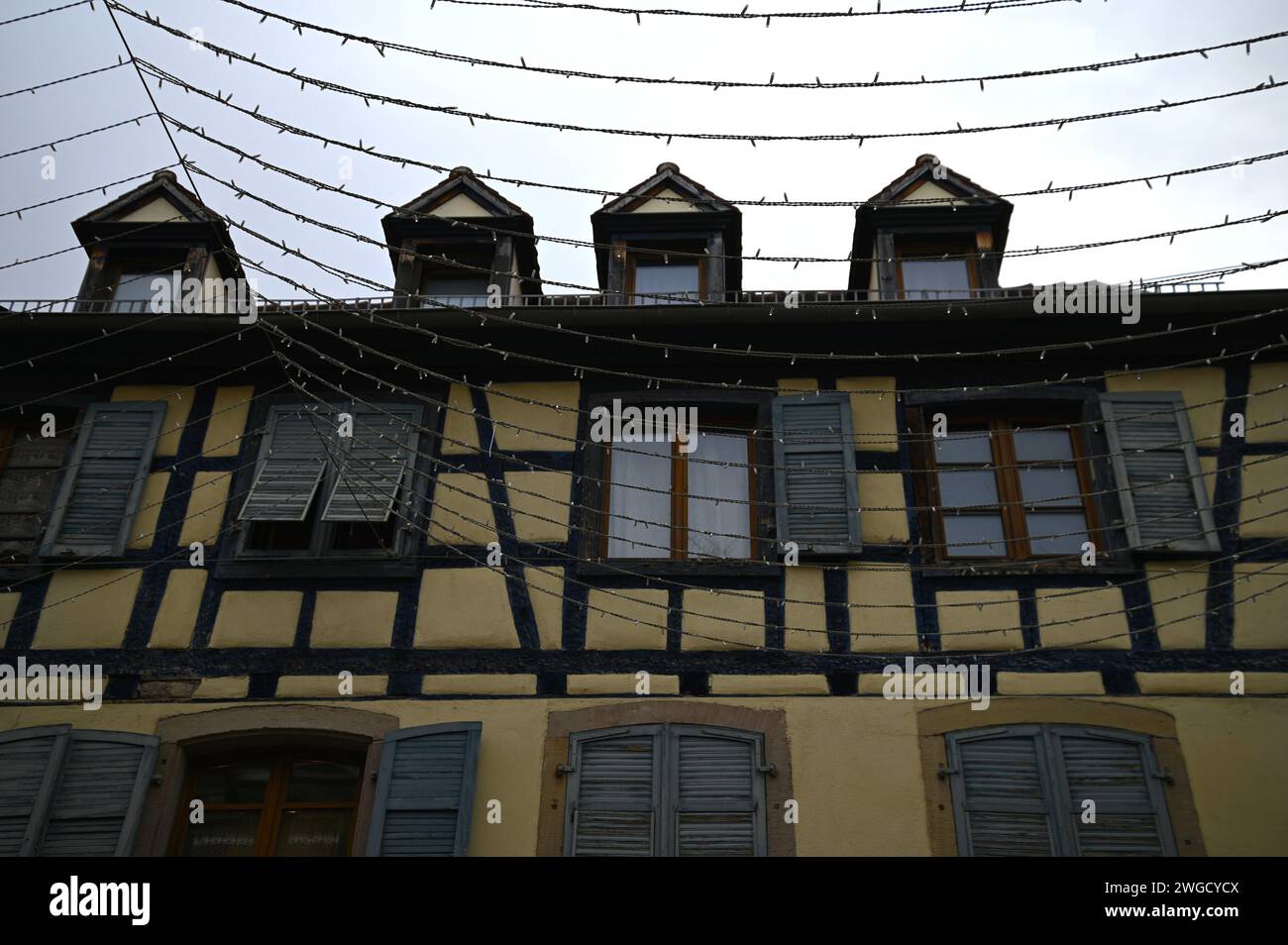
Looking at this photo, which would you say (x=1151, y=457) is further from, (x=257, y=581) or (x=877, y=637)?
(x=257, y=581)

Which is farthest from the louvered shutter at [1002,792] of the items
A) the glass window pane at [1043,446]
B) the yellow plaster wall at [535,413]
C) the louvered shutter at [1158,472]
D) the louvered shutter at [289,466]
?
the louvered shutter at [289,466]

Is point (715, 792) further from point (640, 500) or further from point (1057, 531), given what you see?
point (1057, 531)

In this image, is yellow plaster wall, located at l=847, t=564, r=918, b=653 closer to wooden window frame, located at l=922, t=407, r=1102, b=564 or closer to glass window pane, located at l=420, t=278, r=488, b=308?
wooden window frame, located at l=922, t=407, r=1102, b=564

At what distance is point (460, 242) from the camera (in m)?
9.31

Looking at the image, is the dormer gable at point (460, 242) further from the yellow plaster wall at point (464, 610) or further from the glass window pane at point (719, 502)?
the yellow plaster wall at point (464, 610)

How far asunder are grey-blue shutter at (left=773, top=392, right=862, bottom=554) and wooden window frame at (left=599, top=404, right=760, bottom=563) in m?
0.24

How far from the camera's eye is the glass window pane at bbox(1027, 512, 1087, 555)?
24.2 feet

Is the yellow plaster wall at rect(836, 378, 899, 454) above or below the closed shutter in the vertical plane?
above

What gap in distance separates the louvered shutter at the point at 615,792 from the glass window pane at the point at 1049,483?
3.11m

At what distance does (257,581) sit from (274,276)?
2465 mm

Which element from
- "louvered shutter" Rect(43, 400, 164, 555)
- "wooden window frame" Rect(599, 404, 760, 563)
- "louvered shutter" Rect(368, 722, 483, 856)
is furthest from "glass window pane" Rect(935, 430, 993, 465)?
"louvered shutter" Rect(43, 400, 164, 555)

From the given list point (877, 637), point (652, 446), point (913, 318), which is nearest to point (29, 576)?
point (652, 446)

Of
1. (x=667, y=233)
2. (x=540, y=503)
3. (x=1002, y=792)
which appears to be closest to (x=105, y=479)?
(x=540, y=503)

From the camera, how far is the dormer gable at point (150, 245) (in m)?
9.07
